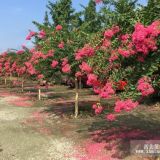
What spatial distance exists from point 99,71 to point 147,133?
4689 mm

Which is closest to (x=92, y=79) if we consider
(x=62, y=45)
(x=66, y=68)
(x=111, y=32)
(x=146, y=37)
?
(x=111, y=32)

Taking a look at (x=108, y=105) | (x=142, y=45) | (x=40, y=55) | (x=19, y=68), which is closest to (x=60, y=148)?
(x=142, y=45)

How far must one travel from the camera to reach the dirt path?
12031 millimetres

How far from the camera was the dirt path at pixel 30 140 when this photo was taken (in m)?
12.0

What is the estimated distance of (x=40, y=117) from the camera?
19234 millimetres

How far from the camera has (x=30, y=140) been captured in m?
14.0

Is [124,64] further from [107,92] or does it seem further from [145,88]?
[145,88]

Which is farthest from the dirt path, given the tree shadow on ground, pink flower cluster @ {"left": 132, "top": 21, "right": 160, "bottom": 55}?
pink flower cluster @ {"left": 132, "top": 21, "right": 160, "bottom": 55}

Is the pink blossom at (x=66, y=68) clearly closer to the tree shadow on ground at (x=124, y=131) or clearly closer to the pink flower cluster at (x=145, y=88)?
the tree shadow on ground at (x=124, y=131)

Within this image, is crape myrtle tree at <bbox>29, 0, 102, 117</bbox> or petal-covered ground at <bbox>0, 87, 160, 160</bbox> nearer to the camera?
petal-covered ground at <bbox>0, 87, 160, 160</bbox>

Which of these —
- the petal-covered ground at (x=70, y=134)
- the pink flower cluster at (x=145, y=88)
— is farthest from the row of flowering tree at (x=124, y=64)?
the petal-covered ground at (x=70, y=134)

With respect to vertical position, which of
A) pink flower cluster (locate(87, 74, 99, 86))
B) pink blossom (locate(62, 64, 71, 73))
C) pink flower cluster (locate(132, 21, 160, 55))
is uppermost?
pink flower cluster (locate(132, 21, 160, 55))

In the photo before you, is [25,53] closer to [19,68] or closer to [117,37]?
[19,68]

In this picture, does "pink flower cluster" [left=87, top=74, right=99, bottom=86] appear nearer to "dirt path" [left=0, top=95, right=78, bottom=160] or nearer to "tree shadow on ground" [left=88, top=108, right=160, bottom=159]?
"tree shadow on ground" [left=88, top=108, right=160, bottom=159]
